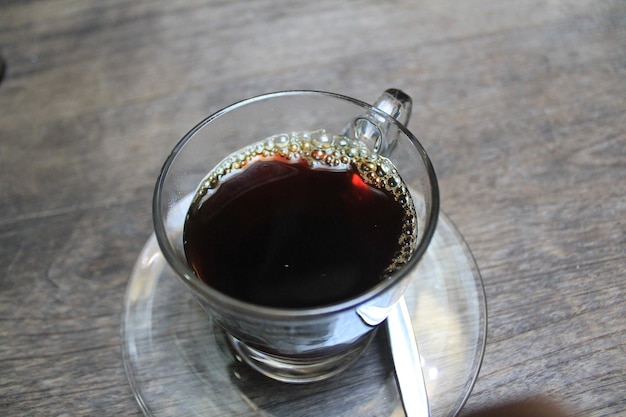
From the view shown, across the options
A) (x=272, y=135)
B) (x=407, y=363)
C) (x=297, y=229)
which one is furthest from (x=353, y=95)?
(x=407, y=363)

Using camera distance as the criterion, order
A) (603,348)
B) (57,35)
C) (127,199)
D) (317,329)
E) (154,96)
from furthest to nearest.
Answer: (57,35) → (154,96) → (127,199) → (603,348) → (317,329)

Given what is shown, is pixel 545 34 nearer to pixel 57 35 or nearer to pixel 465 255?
pixel 465 255

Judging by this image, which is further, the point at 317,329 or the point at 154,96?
the point at 154,96

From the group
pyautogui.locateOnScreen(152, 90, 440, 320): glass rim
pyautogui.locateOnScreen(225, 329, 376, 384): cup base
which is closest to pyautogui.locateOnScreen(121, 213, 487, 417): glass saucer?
pyautogui.locateOnScreen(225, 329, 376, 384): cup base

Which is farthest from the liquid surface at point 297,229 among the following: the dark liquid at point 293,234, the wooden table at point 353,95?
the wooden table at point 353,95

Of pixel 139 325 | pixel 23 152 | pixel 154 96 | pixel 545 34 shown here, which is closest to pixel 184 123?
pixel 154 96

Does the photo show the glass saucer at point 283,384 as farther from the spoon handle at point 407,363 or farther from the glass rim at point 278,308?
the glass rim at point 278,308

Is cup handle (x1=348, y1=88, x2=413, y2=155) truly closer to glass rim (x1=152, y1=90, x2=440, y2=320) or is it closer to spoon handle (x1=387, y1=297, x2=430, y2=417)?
glass rim (x1=152, y1=90, x2=440, y2=320)

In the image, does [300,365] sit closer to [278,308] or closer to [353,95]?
[278,308]
